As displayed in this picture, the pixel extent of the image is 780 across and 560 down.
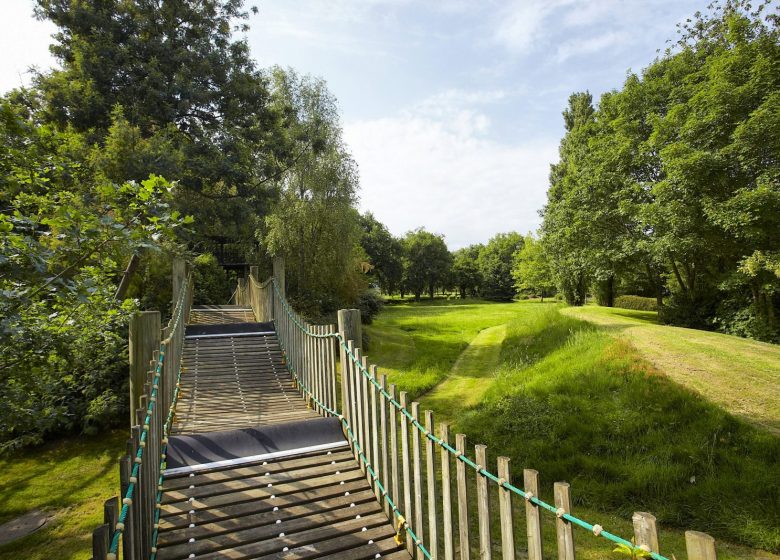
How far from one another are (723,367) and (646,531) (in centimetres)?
911

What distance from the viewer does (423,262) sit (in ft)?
195

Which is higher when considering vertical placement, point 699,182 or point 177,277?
point 699,182

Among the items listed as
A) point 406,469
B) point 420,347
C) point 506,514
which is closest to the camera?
point 506,514

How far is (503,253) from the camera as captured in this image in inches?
2648

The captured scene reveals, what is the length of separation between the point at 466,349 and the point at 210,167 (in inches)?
450

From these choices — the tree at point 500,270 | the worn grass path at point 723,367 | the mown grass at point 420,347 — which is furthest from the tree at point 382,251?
the worn grass path at point 723,367

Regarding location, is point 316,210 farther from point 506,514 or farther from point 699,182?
point 506,514

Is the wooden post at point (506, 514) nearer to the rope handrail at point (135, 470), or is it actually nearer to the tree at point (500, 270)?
the rope handrail at point (135, 470)

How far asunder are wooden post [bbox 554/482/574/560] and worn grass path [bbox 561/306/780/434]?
6.62 meters

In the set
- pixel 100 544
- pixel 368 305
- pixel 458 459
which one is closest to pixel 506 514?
pixel 458 459

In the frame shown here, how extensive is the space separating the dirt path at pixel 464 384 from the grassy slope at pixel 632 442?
251 mm

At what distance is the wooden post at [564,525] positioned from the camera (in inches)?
70.7

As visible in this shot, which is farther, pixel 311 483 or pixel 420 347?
pixel 420 347

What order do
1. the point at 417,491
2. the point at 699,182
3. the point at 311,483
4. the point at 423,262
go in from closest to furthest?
the point at 417,491
the point at 311,483
the point at 699,182
the point at 423,262
